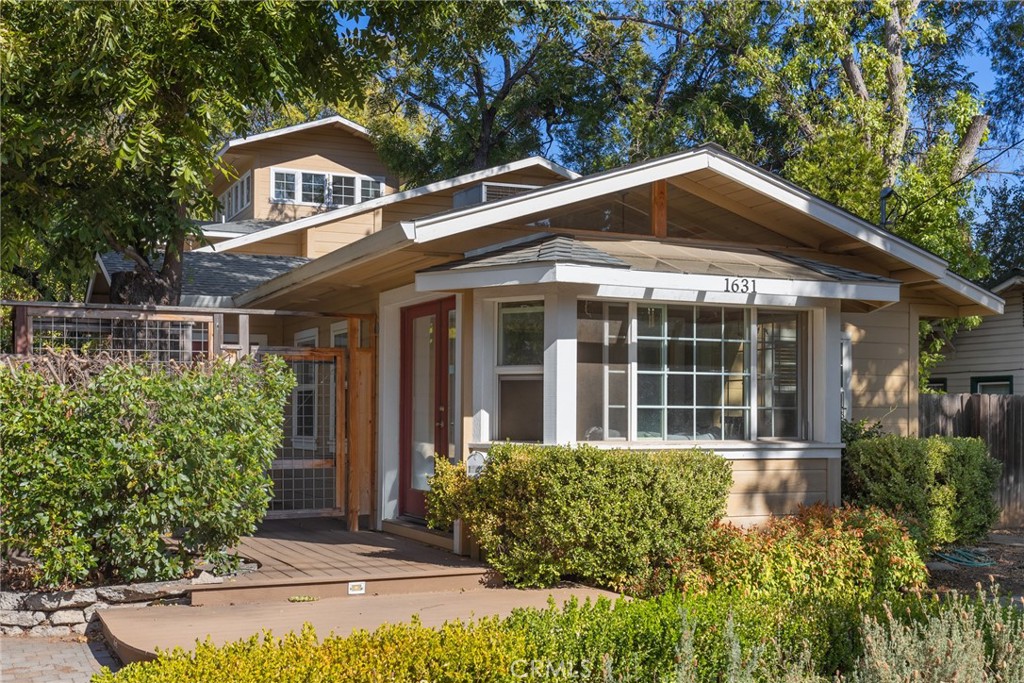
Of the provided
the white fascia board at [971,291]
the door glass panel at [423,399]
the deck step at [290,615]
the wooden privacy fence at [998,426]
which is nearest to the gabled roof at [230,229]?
the door glass panel at [423,399]

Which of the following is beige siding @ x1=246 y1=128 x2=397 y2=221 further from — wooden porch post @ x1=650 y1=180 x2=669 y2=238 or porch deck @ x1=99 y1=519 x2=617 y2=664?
porch deck @ x1=99 y1=519 x2=617 y2=664

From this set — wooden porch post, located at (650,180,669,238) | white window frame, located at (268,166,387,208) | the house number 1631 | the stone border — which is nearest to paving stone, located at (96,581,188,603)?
the stone border

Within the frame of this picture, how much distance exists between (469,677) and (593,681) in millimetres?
677

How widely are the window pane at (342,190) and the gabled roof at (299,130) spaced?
3.22 ft

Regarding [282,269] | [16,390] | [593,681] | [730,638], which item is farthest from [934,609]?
[282,269]

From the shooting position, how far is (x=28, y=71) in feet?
30.0

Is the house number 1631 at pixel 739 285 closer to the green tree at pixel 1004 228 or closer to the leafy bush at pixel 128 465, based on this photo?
the leafy bush at pixel 128 465

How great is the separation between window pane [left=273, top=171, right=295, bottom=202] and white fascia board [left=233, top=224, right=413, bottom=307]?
8.30 metres

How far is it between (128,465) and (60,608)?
117 cm

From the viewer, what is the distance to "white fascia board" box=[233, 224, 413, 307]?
9109mm

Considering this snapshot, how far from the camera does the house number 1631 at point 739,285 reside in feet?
31.4

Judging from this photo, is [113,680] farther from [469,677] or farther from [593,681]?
[593,681]

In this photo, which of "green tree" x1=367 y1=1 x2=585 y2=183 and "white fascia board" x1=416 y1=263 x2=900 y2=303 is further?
"green tree" x1=367 y1=1 x2=585 y2=183

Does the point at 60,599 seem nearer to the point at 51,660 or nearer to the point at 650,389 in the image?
the point at 51,660
